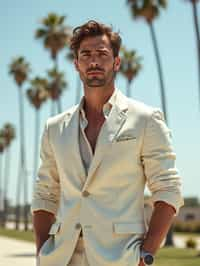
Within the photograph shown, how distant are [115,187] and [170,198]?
24 centimetres

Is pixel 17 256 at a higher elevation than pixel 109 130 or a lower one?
lower

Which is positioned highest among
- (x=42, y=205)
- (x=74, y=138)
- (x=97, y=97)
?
→ (x=97, y=97)

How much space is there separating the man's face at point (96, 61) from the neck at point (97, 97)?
0.10 ft

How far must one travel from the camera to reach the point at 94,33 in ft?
9.55

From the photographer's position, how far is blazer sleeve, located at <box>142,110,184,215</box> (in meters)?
2.70

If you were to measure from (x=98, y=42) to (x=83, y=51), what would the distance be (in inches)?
3.5

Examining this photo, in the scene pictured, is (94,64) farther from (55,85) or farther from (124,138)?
(55,85)

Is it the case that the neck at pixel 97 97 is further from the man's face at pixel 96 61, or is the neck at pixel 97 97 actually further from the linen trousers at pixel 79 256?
the linen trousers at pixel 79 256

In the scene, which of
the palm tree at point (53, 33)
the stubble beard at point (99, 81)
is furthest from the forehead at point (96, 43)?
the palm tree at point (53, 33)

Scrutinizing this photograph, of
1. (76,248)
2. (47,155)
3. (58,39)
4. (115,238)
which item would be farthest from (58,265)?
(58,39)

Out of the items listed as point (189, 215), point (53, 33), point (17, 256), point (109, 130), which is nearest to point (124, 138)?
point (109, 130)

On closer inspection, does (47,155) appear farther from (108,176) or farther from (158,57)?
(158,57)

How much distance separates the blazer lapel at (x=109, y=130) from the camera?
2.71 metres

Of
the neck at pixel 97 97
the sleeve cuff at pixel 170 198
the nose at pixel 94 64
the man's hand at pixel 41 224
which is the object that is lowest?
the man's hand at pixel 41 224
